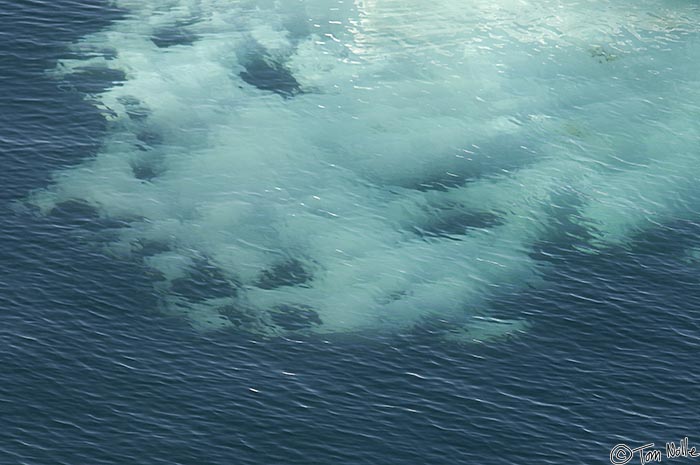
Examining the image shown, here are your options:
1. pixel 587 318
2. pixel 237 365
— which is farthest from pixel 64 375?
pixel 587 318

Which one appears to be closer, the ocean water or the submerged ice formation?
the ocean water

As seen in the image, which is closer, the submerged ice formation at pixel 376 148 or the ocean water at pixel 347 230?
the ocean water at pixel 347 230

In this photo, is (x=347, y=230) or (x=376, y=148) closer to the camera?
(x=347, y=230)

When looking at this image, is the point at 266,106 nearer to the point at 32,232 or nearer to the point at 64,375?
the point at 32,232

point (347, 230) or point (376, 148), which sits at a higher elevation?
point (376, 148)
